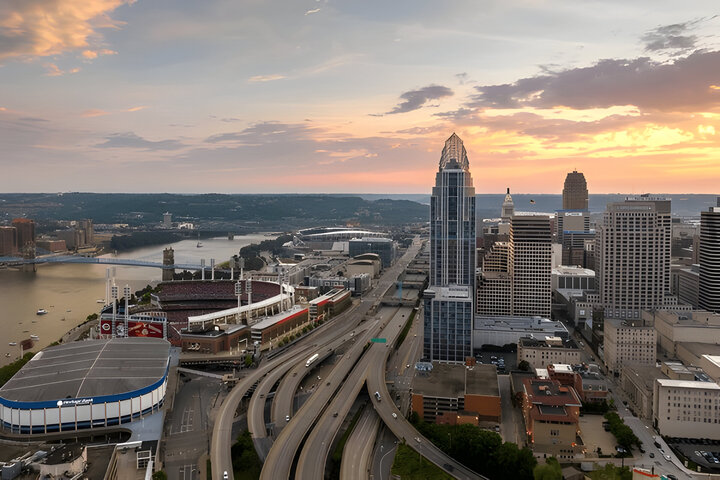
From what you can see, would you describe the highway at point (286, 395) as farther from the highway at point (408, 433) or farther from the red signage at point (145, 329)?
the red signage at point (145, 329)

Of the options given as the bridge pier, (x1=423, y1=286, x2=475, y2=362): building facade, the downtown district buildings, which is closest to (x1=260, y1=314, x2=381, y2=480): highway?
(x1=423, y1=286, x2=475, y2=362): building facade

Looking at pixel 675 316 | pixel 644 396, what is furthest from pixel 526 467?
pixel 675 316

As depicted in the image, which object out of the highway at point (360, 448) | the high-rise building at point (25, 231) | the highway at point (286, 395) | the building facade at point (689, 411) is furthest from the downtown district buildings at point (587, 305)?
the high-rise building at point (25, 231)

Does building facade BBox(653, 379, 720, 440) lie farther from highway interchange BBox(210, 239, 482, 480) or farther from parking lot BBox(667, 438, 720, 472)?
highway interchange BBox(210, 239, 482, 480)

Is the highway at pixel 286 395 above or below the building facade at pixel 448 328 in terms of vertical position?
below

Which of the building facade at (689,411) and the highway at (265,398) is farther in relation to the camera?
the building facade at (689,411)
